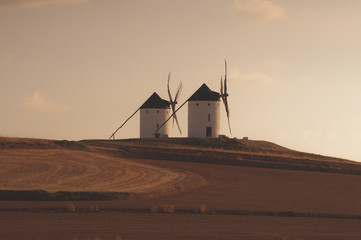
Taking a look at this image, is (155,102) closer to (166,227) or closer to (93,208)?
(93,208)

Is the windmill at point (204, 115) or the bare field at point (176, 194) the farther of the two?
the windmill at point (204, 115)

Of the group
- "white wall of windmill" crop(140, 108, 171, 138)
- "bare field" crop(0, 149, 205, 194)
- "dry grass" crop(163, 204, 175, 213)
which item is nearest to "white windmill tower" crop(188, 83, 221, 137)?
"white wall of windmill" crop(140, 108, 171, 138)

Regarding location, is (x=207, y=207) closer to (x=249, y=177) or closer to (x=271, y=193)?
(x=271, y=193)

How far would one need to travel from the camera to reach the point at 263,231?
74.0 feet

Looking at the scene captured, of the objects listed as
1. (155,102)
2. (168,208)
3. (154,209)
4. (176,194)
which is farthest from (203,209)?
(155,102)

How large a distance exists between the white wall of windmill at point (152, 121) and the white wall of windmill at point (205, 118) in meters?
4.05

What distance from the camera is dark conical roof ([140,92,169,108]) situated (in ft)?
247

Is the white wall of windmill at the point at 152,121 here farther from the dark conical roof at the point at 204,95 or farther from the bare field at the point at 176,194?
the bare field at the point at 176,194

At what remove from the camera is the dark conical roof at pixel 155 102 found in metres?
75.2

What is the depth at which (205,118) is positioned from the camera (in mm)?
71938

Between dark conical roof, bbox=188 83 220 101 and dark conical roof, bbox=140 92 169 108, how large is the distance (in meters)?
3.83

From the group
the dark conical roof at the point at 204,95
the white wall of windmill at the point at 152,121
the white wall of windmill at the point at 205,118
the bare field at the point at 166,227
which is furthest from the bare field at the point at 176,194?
the white wall of windmill at the point at 152,121

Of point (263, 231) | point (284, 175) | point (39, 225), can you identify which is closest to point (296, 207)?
point (263, 231)

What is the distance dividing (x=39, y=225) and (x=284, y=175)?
2487 cm
